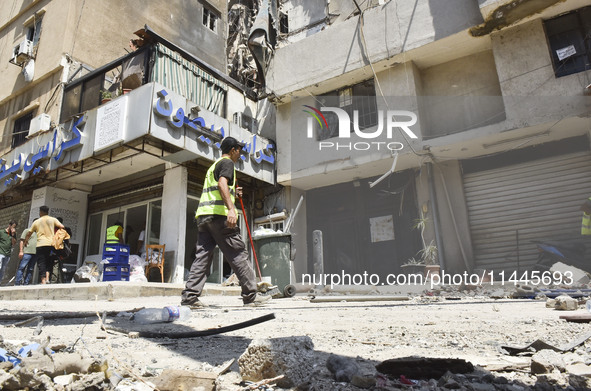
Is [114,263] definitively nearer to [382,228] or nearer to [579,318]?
[382,228]

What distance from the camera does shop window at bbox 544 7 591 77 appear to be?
358 inches

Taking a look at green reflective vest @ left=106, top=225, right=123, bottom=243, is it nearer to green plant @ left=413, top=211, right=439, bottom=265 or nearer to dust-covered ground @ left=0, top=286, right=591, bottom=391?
dust-covered ground @ left=0, top=286, right=591, bottom=391

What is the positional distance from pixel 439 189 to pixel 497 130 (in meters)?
2.23

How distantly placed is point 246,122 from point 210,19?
8.59m

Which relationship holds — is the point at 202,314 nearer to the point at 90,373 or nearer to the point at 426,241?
the point at 90,373

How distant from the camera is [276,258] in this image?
26.7 ft

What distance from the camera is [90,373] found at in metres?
1.40

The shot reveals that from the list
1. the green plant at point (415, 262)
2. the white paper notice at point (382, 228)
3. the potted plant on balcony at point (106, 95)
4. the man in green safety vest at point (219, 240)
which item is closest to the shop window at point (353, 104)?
the white paper notice at point (382, 228)

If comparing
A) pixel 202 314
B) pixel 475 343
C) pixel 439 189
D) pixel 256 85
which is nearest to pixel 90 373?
pixel 475 343

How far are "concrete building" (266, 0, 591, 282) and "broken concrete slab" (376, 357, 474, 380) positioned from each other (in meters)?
9.12

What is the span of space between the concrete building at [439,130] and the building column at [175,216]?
3216mm

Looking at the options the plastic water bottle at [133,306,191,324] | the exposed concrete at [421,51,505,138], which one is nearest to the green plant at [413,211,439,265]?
the exposed concrete at [421,51,505,138]

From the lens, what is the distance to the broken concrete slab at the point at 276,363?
4.90 ft

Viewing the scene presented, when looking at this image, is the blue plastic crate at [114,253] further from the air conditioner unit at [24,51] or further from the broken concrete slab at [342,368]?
the air conditioner unit at [24,51]
